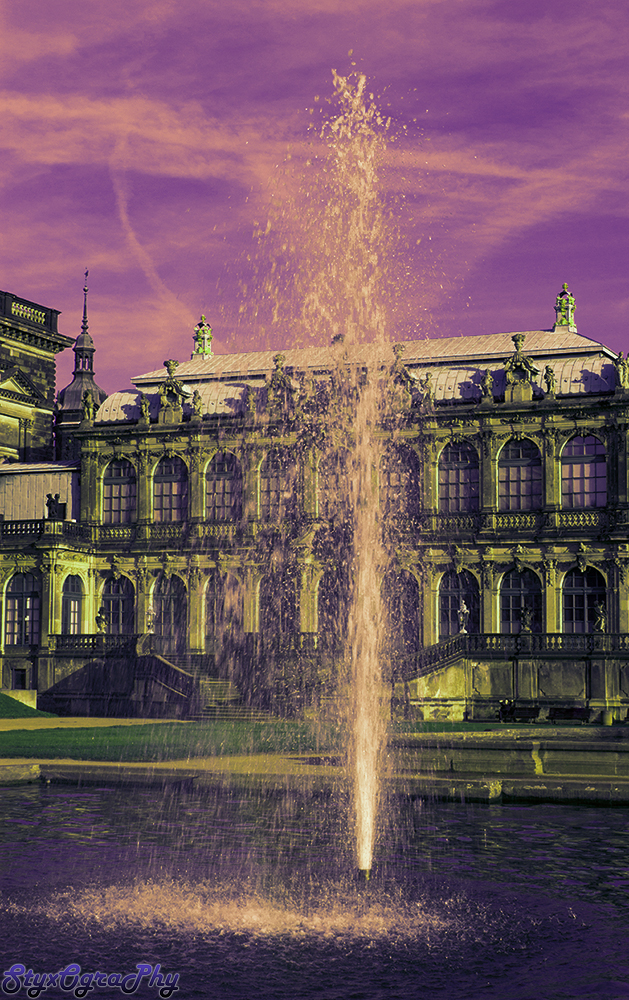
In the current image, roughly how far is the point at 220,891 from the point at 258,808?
652cm

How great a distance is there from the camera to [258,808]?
20.9 m

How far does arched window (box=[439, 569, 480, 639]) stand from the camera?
55.1 m

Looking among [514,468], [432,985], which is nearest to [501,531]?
[514,468]

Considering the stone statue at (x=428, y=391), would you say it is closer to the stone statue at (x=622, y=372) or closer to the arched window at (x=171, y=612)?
the stone statue at (x=622, y=372)

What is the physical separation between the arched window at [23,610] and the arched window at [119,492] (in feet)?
18.7

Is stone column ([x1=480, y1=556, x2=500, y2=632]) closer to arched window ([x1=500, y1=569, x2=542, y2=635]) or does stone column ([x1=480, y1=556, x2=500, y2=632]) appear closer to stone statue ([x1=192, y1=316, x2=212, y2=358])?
arched window ([x1=500, y1=569, x2=542, y2=635])

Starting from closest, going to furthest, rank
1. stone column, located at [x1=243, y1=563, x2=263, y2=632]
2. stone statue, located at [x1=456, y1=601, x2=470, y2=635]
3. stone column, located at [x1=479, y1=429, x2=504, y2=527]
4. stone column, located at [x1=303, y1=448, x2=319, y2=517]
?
1. stone statue, located at [x1=456, y1=601, x2=470, y2=635]
2. stone column, located at [x1=479, y1=429, x2=504, y2=527]
3. stone column, located at [x1=303, y1=448, x2=319, y2=517]
4. stone column, located at [x1=243, y1=563, x2=263, y2=632]

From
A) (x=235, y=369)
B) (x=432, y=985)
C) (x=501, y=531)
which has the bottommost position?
(x=432, y=985)

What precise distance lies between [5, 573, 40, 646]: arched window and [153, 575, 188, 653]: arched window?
19.4 ft

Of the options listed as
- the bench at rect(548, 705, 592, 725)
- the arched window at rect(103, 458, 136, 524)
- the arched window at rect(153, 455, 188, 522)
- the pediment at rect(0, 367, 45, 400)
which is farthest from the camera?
the pediment at rect(0, 367, 45, 400)

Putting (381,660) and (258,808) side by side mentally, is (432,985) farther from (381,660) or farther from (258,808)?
(381,660)

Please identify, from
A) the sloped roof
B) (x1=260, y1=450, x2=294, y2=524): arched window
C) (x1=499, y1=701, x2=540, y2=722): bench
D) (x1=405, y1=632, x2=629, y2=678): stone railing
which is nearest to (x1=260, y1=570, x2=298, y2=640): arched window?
(x1=260, y1=450, x2=294, y2=524): arched window

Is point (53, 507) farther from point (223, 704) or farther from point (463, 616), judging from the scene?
point (463, 616)

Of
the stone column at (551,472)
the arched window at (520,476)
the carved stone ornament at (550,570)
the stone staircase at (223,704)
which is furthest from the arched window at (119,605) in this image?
the stone column at (551,472)
